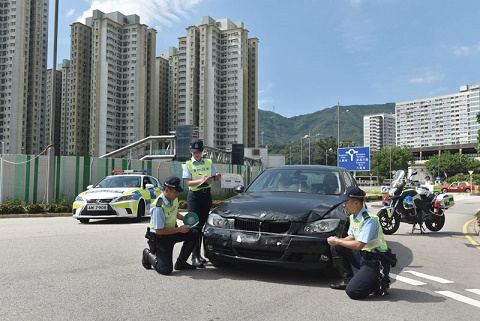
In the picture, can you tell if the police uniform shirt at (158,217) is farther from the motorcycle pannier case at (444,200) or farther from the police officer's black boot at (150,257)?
the motorcycle pannier case at (444,200)

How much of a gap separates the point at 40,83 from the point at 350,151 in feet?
320

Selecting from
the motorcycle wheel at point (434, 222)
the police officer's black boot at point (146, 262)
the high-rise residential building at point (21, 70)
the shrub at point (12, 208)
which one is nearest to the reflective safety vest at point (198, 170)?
the police officer's black boot at point (146, 262)

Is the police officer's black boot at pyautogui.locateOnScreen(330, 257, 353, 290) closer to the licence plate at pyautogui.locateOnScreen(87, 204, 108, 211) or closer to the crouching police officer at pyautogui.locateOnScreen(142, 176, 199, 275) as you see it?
the crouching police officer at pyautogui.locateOnScreen(142, 176, 199, 275)

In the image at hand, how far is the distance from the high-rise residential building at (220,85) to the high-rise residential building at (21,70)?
39501 millimetres

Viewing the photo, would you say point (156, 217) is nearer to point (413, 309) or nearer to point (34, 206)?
point (413, 309)

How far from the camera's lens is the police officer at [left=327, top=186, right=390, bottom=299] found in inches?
181

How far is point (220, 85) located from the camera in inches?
5118

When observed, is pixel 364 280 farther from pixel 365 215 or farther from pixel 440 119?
pixel 440 119

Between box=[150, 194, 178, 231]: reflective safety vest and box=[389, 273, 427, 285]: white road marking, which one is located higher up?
box=[150, 194, 178, 231]: reflective safety vest

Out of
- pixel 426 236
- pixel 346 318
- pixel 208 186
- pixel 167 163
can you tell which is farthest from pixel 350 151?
pixel 346 318

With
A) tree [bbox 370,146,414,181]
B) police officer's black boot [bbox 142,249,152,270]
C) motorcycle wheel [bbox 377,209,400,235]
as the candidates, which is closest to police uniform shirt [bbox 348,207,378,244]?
police officer's black boot [bbox 142,249,152,270]

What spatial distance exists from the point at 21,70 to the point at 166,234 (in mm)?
112106

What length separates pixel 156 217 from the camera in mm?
5727

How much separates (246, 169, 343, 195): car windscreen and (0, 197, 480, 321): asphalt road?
1250 millimetres
